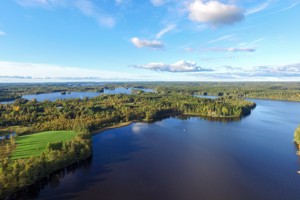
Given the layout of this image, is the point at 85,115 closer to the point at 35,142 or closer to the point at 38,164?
the point at 35,142

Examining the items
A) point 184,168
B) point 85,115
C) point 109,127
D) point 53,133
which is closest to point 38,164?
point 53,133

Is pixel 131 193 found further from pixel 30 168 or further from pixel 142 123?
pixel 142 123

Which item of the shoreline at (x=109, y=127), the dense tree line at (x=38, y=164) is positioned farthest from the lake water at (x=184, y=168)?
the shoreline at (x=109, y=127)

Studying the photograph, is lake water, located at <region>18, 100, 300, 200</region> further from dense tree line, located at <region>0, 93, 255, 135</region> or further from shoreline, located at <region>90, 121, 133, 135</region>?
dense tree line, located at <region>0, 93, 255, 135</region>

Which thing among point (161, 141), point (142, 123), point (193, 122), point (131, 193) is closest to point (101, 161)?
point (131, 193)

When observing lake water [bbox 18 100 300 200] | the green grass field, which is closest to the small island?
the green grass field

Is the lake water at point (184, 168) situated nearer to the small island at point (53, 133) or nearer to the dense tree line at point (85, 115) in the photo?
the small island at point (53, 133)
